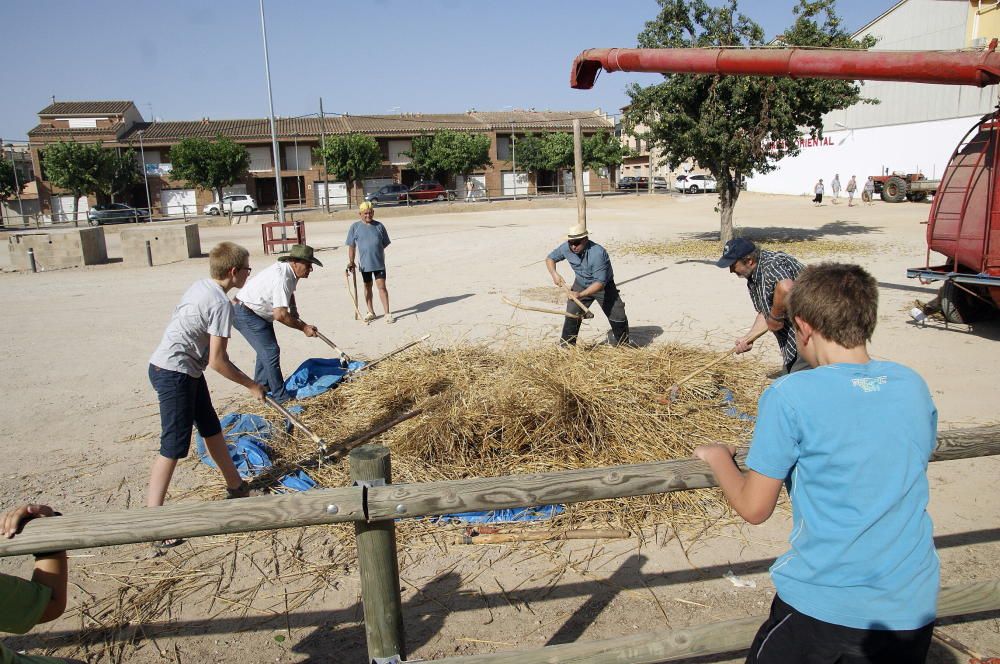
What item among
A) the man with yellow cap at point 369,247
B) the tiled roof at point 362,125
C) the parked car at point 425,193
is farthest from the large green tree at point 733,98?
the tiled roof at point 362,125

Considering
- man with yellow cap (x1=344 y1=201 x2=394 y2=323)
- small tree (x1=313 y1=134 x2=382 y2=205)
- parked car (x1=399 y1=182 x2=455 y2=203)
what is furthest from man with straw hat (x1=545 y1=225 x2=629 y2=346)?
small tree (x1=313 y1=134 x2=382 y2=205)

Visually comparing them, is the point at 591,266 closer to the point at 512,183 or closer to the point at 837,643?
the point at 837,643

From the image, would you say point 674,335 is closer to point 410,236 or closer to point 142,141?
point 410,236

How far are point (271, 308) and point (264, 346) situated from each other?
34 cm

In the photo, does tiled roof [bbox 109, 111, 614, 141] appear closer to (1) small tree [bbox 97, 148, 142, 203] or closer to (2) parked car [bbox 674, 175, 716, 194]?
(1) small tree [bbox 97, 148, 142, 203]

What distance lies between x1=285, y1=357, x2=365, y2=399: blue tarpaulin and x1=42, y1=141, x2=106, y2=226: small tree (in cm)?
4368

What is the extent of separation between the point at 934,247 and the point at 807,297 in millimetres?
7905

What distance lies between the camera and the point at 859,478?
1.58 m

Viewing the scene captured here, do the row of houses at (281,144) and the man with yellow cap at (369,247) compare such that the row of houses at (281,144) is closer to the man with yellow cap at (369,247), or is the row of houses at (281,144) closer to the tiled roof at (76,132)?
the tiled roof at (76,132)

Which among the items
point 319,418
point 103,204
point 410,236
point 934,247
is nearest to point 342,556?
point 319,418

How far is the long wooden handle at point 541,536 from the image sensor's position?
12.8ft

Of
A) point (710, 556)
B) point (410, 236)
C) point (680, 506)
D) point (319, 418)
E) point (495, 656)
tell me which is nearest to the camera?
point (495, 656)

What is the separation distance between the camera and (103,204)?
1946 inches

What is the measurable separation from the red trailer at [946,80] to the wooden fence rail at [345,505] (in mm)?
5742
